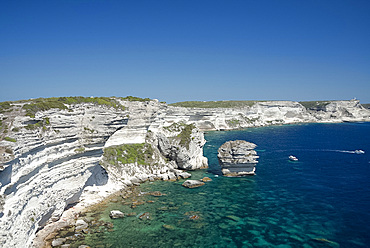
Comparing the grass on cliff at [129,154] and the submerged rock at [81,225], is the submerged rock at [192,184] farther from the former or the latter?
the submerged rock at [81,225]

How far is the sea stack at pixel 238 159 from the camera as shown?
138 feet

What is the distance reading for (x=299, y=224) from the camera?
25.6 meters

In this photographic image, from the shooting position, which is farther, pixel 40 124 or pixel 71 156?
pixel 71 156

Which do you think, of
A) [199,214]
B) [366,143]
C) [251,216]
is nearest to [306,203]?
[251,216]

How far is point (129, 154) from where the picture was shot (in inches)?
1710

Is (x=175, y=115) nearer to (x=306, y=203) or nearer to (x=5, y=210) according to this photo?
(x=306, y=203)

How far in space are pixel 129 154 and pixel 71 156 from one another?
57.1ft

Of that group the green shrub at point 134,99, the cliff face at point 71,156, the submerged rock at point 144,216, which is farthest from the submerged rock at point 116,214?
the green shrub at point 134,99

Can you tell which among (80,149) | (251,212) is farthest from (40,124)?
(251,212)

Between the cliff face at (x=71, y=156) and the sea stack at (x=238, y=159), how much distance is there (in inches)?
274

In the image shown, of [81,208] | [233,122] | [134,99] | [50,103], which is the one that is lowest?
[81,208]

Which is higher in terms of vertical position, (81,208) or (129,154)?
(129,154)

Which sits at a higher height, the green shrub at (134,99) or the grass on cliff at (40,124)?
the green shrub at (134,99)

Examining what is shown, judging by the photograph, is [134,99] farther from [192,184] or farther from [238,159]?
[238,159]
